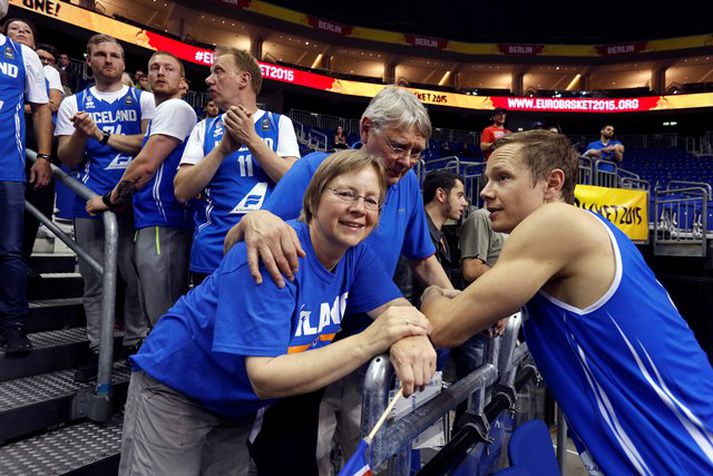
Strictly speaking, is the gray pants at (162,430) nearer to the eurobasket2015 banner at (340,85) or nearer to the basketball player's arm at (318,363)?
the basketball player's arm at (318,363)

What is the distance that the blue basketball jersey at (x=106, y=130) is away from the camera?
2984 millimetres

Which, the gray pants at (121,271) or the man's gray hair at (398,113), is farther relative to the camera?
the gray pants at (121,271)

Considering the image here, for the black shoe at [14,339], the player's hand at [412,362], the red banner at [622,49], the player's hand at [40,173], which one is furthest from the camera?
the red banner at [622,49]

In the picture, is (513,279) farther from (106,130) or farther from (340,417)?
(106,130)

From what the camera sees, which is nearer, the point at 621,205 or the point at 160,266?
the point at 160,266

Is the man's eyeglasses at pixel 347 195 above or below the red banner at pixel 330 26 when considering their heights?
below

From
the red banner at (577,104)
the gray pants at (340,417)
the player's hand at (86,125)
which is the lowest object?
the gray pants at (340,417)

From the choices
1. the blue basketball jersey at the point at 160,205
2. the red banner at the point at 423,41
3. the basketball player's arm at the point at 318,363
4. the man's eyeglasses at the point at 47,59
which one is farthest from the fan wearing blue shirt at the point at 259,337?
the red banner at the point at 423,41

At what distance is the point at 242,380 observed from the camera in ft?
4.27

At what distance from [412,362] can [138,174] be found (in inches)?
80.7

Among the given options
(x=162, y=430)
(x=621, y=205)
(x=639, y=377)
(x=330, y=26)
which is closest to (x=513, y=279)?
(x=639, y=377)

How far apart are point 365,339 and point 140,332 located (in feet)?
7.41

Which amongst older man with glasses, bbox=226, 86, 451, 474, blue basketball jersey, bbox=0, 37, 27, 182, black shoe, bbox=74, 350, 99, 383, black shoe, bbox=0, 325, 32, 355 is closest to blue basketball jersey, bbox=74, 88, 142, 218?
blue basketball jersey, bbox=0, 37, 27, 182

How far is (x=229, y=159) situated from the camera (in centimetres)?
234
